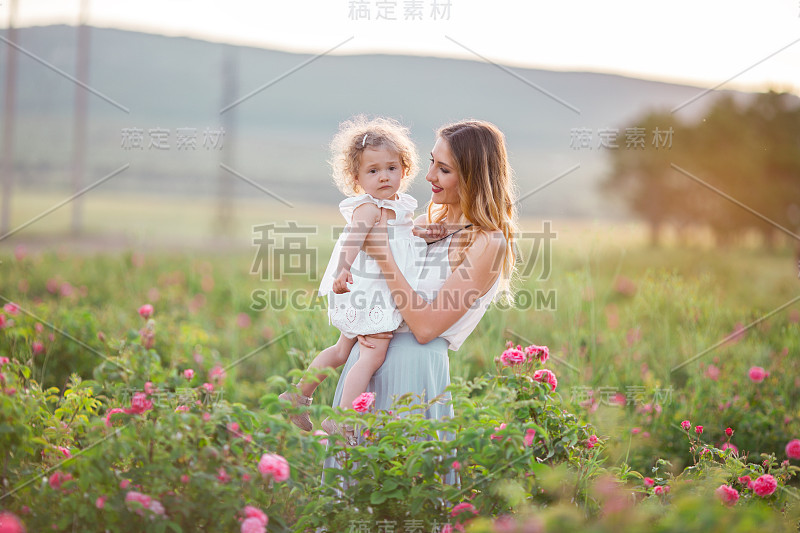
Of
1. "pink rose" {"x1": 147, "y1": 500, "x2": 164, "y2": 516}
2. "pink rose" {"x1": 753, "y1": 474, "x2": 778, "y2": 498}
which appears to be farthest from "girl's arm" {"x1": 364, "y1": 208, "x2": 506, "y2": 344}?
"pink rose" {"x1": 753, "y1": 474, "x2": 778, "y2": 498}

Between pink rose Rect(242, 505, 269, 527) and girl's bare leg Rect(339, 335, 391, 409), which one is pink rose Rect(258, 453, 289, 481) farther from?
girl's bare leg Rect(339, 335, 391, 409)

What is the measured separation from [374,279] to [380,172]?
1.39 ft

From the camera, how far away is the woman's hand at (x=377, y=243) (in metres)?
2.51


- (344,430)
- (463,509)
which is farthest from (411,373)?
(463,509)

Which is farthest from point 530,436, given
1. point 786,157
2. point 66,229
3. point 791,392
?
point 786,157

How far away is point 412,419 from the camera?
210 cm

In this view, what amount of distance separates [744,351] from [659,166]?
53.2 feet

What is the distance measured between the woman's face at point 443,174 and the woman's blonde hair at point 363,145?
0.55ft

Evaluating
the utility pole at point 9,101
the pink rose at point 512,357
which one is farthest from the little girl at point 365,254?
the utility pole at point 9,101

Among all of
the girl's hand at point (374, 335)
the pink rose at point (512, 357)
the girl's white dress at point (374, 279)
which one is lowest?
the pink rose at point (512, 357)

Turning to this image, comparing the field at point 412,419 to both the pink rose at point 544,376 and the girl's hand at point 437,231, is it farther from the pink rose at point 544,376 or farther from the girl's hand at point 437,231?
the girl's hand at point 437,231

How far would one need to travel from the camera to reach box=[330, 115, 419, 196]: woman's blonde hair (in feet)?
8.83

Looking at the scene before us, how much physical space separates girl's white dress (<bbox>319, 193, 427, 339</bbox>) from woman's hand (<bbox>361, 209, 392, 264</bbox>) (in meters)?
0.05

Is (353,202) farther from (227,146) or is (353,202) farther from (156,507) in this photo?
(227,146)
